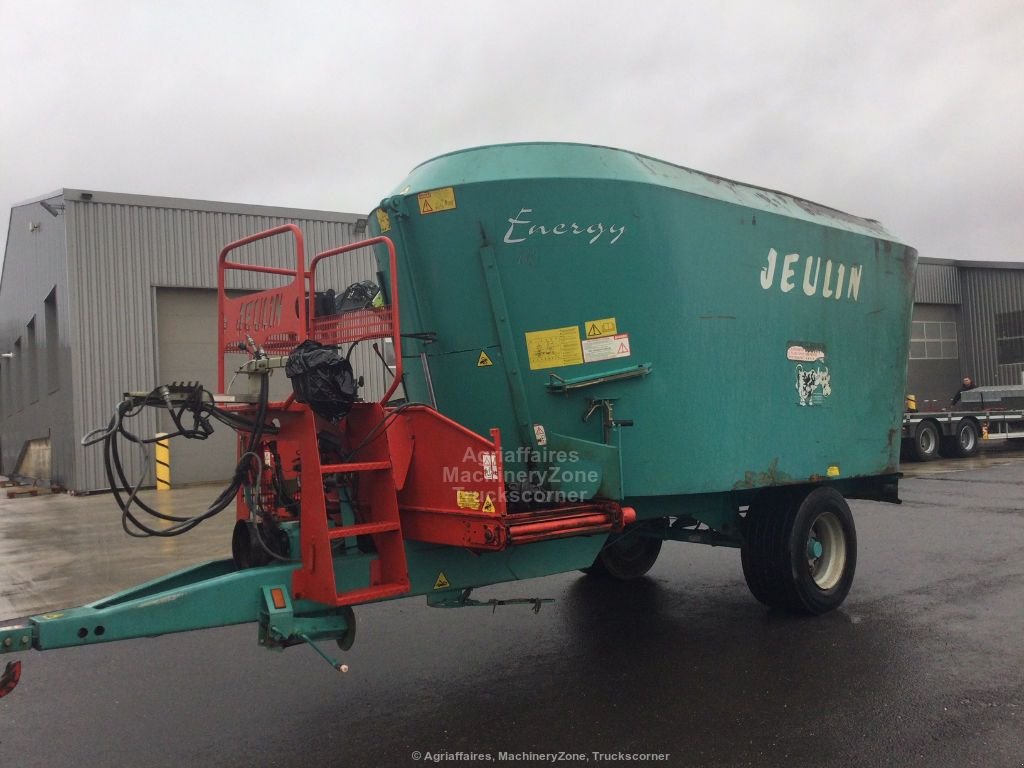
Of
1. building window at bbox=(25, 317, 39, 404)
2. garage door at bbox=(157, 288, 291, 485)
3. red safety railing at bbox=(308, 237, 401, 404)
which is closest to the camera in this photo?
red safety railing at bbox=(308, 237, 401, 404)

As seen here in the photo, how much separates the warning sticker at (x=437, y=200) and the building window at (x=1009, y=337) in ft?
114

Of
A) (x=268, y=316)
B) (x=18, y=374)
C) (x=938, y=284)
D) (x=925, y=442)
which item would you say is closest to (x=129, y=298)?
(x=18, y=374)

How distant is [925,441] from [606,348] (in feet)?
62.8

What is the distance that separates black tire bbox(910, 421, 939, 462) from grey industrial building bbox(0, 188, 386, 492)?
43.9 ft

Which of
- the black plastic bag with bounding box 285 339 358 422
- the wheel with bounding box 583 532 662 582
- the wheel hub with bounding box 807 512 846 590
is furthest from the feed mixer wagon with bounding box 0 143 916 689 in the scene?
the wheel with bounding box 583 532 662 582

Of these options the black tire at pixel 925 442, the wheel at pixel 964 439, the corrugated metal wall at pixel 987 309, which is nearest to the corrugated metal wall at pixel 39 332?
the black tire at pixel 925 442

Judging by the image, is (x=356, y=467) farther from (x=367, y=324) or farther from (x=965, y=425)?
(x=965, y=425)

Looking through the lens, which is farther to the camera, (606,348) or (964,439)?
(964,439)

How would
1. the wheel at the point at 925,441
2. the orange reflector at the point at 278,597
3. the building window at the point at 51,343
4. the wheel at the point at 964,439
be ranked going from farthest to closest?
the wheel at the point at 964,439
the wheel at the point at 925,441
the building window at the point at 51,343
the orange reflector at the point at 278,597

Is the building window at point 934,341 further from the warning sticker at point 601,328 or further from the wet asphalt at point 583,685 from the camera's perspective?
the warning sticker at point 601,328

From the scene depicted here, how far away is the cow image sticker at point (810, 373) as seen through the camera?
5797 millimetres

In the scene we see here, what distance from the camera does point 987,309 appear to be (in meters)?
33.5

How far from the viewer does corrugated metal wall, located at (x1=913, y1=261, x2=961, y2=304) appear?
32.8 m

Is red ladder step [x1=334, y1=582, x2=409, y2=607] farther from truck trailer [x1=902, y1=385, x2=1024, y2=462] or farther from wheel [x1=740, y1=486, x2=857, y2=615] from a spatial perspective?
truck trailer [x1=902, y1=385, x2=1024, y2=462]
